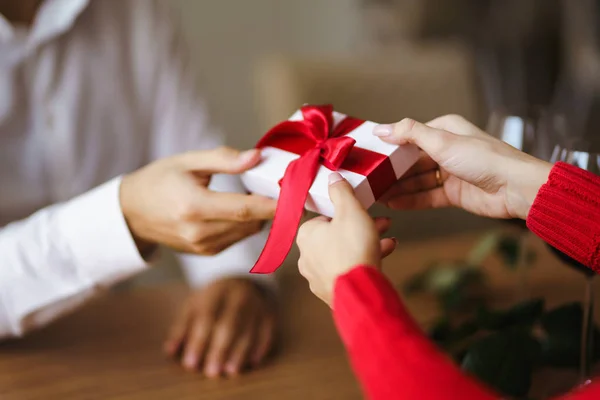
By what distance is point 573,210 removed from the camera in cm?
52

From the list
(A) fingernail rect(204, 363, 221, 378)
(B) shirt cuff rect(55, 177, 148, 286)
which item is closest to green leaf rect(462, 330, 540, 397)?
(A) fingernail rect(204, 363, 221, 378)

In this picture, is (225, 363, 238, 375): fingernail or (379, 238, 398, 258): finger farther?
(225, 363, 238, 375): fingernail

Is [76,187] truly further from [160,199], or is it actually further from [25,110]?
[160,199]

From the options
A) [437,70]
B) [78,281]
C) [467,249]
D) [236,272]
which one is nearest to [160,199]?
[78,281]

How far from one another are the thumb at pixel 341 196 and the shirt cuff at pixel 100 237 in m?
0.30

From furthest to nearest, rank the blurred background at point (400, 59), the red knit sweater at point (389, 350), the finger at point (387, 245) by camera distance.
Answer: the blurred background at point (400, 59) < the finger at point (387, 245) < the red knit sweater at point (389, 350)

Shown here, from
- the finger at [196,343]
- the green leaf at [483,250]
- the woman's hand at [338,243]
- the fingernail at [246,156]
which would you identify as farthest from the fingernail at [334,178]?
the green leaf at [483,250]

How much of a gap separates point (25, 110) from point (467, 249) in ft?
2.53

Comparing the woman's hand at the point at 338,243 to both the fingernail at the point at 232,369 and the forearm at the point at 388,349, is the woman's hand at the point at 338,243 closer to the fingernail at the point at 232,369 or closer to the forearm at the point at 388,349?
the forearm at the point at 388,349

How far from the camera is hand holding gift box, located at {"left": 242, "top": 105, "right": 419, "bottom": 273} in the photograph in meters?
0.53

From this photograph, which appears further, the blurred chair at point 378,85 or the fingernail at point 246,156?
the blurred chair at point 378,85

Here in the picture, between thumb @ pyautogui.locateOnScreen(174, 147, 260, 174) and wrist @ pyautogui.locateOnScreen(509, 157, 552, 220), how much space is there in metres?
0.26

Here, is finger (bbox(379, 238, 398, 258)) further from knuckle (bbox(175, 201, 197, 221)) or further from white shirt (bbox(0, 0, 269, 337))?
white shirt (bbox(0, 0, 269, 337))

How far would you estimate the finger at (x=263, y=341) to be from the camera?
72 cm
